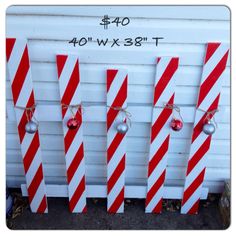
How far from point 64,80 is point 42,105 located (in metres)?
0.27

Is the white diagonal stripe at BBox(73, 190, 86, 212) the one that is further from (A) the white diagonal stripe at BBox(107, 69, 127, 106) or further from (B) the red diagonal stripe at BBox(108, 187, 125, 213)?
(A) the white diagonal stripe at BBox(107, 69, 127, 106)

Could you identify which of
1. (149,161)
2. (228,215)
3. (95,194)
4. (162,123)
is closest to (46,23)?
(162,123)

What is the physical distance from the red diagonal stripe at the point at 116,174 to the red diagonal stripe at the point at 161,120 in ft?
1.10

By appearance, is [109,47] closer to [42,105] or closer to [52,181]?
[42,105]

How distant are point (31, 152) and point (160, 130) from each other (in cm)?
106

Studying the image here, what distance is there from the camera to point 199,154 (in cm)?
230

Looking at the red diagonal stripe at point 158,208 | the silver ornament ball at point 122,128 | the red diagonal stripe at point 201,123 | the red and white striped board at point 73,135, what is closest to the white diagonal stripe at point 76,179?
the red and white striped board at point 73,135

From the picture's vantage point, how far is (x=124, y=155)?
2293mm

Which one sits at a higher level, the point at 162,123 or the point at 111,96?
the point at 111,96

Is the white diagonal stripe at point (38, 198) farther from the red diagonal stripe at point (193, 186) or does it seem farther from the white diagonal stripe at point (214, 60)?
the white diagonal stripe at point (214, 60)

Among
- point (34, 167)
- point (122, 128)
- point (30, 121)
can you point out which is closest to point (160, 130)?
point (122, 128)

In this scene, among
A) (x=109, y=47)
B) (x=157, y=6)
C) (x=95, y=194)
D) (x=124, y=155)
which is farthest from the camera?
(x=95, y=194)

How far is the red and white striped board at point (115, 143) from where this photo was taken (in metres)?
1.99

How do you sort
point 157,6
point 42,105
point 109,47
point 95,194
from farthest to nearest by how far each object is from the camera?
point 95,194 < point 42,105 < point 109,47 < point 157,6
